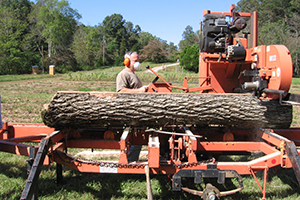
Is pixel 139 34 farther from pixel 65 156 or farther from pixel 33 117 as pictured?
pixel 65 156

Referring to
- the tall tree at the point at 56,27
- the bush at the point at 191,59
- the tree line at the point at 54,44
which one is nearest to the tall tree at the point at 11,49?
the tree line at the point at 54,44

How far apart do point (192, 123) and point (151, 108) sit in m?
0.72

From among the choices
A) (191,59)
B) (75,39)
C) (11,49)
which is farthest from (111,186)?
(75,39)

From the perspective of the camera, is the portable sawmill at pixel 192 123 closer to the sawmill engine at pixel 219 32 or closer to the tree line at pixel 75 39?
the sawmill engine at pixel 219 32

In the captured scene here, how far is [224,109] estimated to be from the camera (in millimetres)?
3564

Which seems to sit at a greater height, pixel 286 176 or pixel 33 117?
pixel 33 117

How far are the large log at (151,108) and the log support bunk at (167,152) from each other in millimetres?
263

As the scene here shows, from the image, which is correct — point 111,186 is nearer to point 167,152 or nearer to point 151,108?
point 167,152

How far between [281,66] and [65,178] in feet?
12.1

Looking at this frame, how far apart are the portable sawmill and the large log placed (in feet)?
0.05

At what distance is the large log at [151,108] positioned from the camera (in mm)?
3539

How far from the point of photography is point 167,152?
4.00 meters

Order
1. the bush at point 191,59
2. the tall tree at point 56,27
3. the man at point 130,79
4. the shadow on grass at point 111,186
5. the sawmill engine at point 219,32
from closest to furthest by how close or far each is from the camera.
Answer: the shadow on grass at point 111,186 < the sawmill engine at point 219,32 < the man at point 130,79 < the bush at point 191,59 < the tall tree at point 56,27

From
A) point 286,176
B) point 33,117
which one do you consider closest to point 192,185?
point 286,176
